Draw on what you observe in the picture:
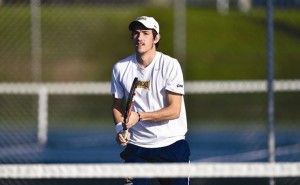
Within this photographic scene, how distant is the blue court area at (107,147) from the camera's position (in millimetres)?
13352

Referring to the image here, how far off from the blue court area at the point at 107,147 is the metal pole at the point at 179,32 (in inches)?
68.1

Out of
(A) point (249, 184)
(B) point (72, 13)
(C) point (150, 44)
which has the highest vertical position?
(B) point (72, 13)

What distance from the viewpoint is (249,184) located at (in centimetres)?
1038

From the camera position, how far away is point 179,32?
19.4 m

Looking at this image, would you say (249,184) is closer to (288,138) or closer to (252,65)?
(288,138)

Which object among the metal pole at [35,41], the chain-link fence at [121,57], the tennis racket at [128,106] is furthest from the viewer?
the metal pole at [35,41]

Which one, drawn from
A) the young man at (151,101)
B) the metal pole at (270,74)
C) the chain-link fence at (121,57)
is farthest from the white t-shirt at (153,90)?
the chain-link fence at (121,57)

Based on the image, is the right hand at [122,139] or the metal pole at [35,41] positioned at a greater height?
the metal pole at [35,41]

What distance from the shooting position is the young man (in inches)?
245

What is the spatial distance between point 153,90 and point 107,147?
29.6 feet

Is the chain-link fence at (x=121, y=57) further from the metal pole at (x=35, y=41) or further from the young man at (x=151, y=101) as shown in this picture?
the young man at (x=151, y=101)

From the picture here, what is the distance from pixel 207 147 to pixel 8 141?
128 inches

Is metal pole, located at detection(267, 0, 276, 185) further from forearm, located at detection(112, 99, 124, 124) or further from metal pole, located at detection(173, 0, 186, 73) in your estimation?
metal pole, located at detection(173, 0, 186, 73)

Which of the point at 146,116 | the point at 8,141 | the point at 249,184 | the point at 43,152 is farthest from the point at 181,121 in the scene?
the point at 8,141
